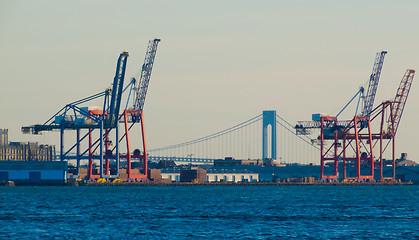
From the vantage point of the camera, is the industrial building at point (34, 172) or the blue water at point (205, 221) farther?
the industrial building at point (34, 172)

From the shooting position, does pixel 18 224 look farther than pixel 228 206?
No

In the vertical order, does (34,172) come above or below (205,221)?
above

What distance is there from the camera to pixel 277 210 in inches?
3767

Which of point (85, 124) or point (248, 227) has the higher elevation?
point (85, 124)

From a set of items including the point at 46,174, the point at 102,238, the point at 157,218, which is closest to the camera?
the point at 102,238

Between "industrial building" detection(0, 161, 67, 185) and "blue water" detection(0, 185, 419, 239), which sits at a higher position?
"industrial building" detection(0, 161, 67, 185)

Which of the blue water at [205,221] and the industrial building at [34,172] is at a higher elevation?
the industrial building at [34,172]

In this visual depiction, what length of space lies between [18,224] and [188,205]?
35.1 m

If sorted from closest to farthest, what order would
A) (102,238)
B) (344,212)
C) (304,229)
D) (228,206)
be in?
1. (102,238)
2. (304,229)
3. (344,212)
4. (228,206)

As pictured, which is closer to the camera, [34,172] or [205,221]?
[205,221]

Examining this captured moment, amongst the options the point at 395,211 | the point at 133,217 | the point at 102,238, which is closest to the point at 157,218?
the point at 133,217

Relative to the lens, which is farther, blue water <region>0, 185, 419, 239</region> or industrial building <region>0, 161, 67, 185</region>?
industrial building <region>0, 161, 67, 185</region>

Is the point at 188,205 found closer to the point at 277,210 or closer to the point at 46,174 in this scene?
the point at 277,210

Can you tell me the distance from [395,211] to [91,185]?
115992 millimetres
